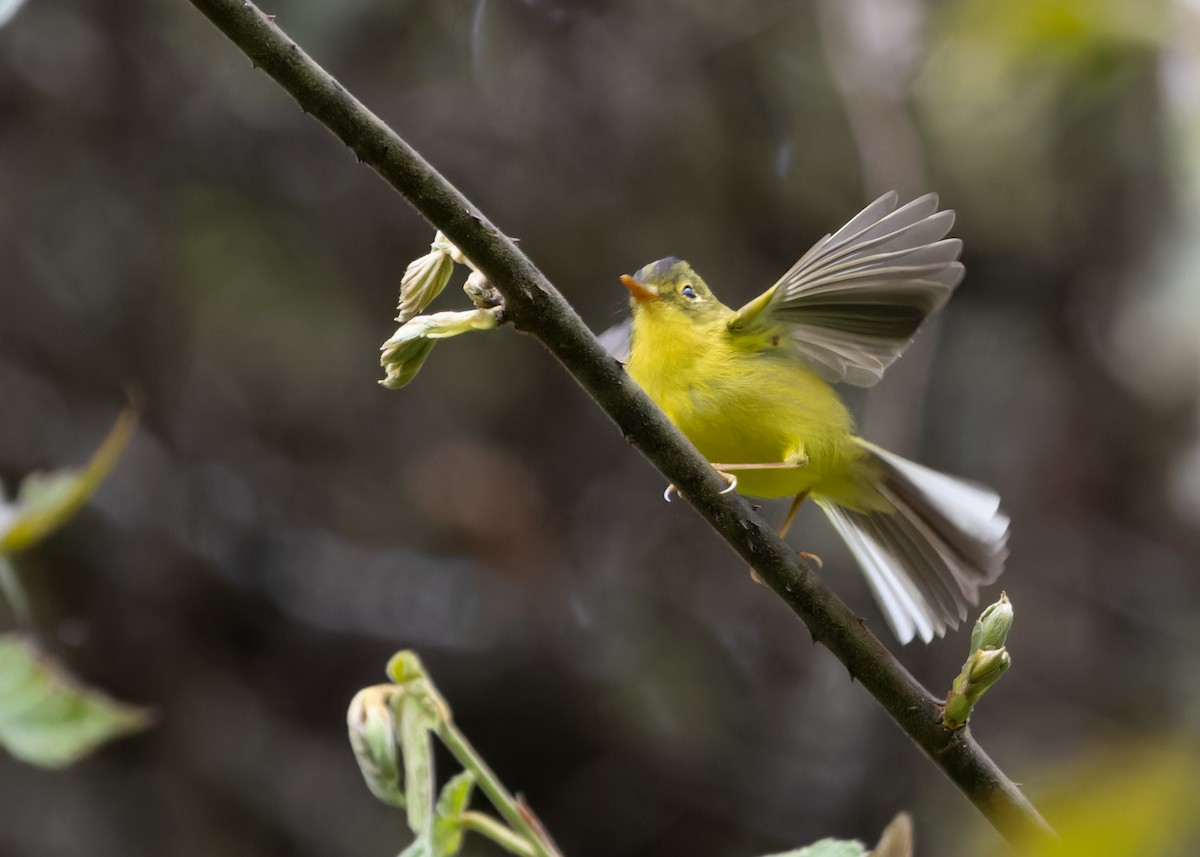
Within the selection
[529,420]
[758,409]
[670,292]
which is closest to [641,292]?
[670,292]

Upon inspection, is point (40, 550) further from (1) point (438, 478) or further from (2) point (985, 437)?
(2) point (985, 437)

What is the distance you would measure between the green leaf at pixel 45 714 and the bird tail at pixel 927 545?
137 centimetres

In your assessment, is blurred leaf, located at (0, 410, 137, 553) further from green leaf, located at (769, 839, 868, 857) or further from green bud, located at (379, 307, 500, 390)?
green leaf, located at (769, 839, 868, 857)

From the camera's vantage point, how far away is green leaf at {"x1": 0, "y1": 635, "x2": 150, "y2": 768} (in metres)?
1.69

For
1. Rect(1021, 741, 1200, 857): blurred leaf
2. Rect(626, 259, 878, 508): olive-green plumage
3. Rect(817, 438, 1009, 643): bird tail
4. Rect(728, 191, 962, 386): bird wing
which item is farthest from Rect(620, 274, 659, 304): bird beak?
Rect(1021, 741, 1200, 857): blurred leaf

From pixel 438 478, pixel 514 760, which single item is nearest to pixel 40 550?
pixel 438 478

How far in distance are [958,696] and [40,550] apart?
453 cm

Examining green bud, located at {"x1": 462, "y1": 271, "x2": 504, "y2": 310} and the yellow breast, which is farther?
the yellow breast

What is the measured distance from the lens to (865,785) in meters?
4.96

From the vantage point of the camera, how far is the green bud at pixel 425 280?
1.42 metres

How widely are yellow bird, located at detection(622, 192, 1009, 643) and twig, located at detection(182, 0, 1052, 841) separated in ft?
1.59

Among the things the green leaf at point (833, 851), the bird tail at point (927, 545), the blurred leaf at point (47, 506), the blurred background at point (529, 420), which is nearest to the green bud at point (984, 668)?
the green leaf at point (833, 851)

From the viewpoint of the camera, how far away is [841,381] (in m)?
2.39

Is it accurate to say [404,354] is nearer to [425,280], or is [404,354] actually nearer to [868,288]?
[425,280]
